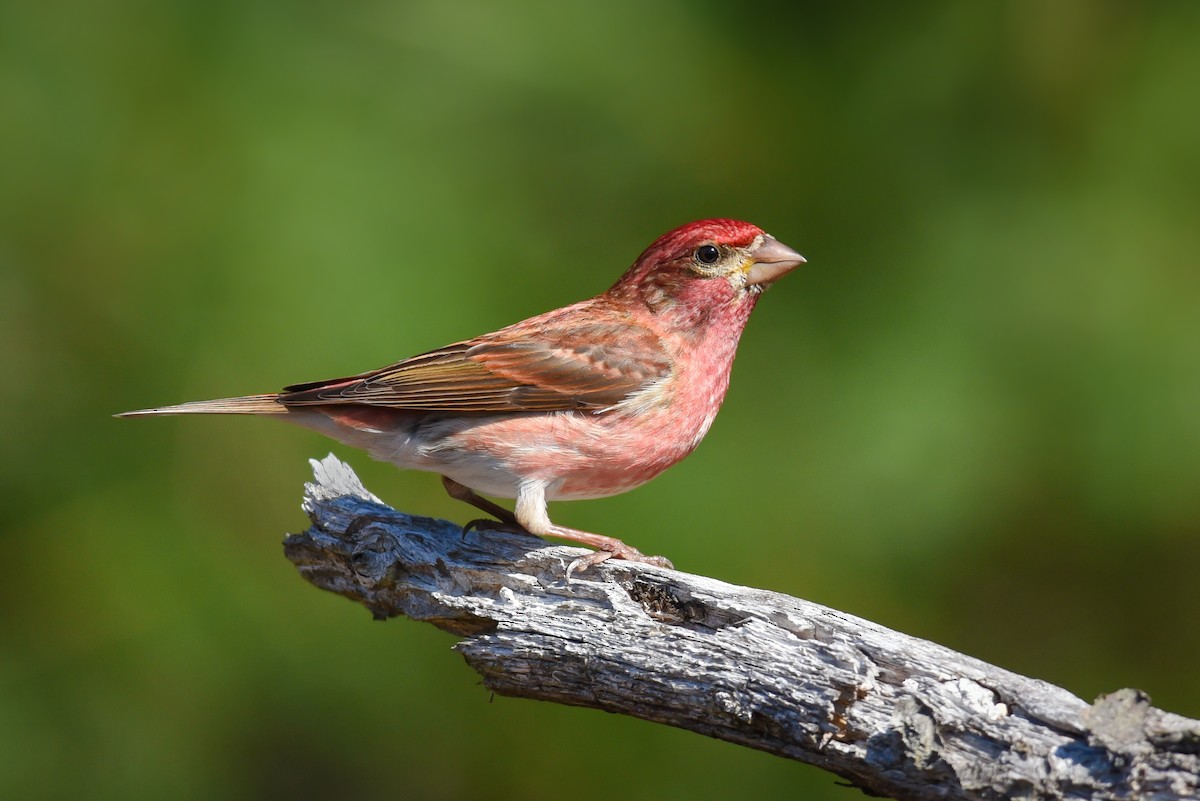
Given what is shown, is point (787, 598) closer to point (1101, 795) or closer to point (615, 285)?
point (1101, 795)

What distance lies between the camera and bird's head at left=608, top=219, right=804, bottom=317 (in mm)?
4742

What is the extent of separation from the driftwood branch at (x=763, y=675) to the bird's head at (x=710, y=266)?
1241mm

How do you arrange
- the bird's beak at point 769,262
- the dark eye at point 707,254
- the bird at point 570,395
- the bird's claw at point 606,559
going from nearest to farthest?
the bird's claw at point 606,559
the bird at point 570,395
the bird's beak at point 769,262
the dark eye at point 707,254

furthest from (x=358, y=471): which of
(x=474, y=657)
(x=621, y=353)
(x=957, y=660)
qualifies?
(x=957, y=660)

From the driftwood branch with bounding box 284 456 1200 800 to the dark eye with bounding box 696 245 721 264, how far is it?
1.36 m

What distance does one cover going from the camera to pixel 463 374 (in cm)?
464

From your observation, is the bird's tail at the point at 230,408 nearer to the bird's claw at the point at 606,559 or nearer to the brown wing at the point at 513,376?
the brown wing at the point at 513,376

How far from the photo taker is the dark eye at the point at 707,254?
4785 millimetres

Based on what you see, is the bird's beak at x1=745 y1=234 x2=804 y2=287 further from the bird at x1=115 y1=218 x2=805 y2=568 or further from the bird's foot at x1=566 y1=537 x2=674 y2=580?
the bird's foot at x1=566 y1=537 x2=674 y2=580

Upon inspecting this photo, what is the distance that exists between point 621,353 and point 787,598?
1.55 meters

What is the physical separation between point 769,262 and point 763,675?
2023mm

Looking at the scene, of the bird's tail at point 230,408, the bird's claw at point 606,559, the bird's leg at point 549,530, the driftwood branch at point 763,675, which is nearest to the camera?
the driftwood branch at point 763,675

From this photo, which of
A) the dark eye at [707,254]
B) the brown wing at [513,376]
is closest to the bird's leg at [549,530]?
the brown wing at [513,376]

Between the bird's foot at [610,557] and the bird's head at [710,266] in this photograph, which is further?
the bird's head at [710,266]
